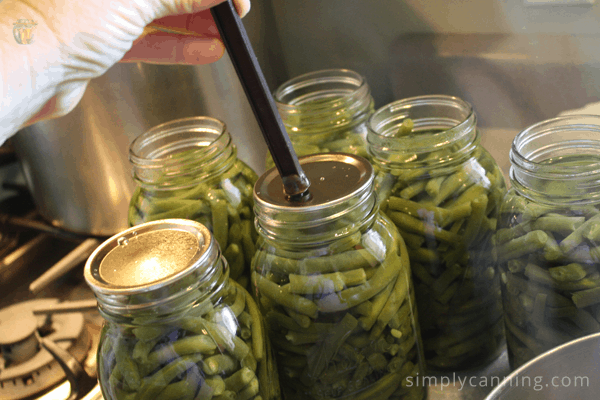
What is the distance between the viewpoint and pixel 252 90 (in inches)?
16.5

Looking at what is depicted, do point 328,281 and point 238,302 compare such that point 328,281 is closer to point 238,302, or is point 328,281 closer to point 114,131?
point 238,302

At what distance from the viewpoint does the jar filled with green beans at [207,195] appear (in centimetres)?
53

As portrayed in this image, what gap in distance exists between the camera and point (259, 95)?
420 millimetres

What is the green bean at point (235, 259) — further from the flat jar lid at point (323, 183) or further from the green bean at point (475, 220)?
the green bean at point (475, 220)

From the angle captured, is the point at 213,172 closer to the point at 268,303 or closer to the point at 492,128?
the point at 268,303

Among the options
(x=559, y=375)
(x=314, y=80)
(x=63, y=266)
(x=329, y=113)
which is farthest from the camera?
(x=63, y=266)

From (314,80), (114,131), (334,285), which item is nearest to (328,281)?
(334,285)

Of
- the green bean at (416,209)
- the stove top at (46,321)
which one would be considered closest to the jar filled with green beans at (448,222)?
the green bean at (416,209)

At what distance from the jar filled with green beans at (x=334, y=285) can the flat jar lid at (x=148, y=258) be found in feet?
0.20

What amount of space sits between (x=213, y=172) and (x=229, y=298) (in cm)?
16

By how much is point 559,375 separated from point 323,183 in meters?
0.22

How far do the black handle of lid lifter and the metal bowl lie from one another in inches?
7.6

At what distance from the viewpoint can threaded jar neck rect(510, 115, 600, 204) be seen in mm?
411

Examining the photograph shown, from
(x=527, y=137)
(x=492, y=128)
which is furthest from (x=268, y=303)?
(x=492, y=128)
